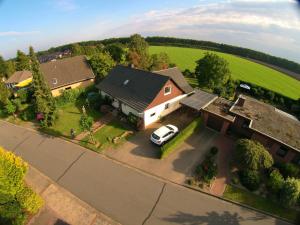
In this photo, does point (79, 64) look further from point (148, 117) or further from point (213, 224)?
point (213, 224)

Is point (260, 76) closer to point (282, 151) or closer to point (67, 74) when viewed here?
point (282, 151)

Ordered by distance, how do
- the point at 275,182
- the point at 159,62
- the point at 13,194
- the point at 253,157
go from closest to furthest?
the point at 13,194 < the point at 275,182 < the point at 253,157 < the point at 159,62

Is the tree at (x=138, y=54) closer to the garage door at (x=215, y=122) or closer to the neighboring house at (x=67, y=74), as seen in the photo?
the neighboring house at (x=67, y=74)

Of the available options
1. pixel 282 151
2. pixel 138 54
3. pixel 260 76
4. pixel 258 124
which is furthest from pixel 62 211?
pixel 260 76

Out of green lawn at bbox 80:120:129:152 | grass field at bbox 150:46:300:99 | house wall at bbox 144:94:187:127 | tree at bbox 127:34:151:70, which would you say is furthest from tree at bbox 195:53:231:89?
green lawn at bbox 80:120:129:152

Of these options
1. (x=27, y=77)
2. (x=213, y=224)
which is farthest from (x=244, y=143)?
(x=27, y=77)

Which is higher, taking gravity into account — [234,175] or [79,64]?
[79,64]
